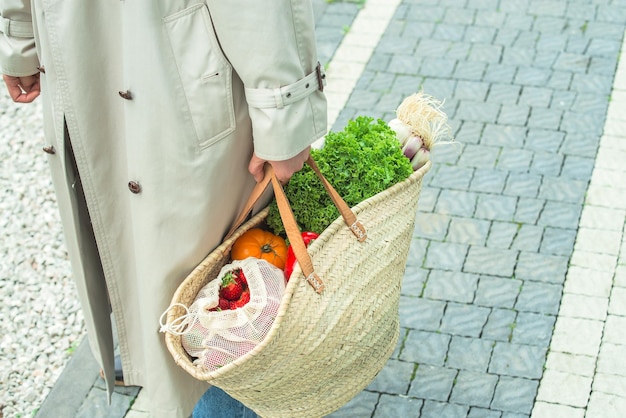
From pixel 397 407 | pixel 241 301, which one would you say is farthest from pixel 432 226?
pixel 241 301

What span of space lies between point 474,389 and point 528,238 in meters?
1.01

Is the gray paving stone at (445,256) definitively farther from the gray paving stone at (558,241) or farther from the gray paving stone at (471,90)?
the gray paving stone at (471,90)

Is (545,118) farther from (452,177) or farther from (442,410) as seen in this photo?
(442,410)

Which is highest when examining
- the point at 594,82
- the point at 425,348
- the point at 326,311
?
the point at 326,311

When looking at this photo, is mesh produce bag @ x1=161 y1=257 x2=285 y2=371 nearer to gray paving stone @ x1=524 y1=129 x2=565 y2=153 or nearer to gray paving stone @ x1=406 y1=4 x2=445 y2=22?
gray paving stone @ x1=524 y1=129 x2=565 y2=153

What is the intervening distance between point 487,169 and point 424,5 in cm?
193

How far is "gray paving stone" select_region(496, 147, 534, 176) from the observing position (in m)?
4.73

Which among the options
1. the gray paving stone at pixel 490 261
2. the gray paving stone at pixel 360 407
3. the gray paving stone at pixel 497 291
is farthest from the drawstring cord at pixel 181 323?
the gray paving stone at pixel 490 261

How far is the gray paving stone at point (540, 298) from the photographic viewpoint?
392 cm

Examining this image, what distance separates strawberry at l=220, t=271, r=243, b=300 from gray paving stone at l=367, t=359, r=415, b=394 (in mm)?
1291

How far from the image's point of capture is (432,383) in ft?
11.9

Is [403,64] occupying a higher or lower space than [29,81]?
lower

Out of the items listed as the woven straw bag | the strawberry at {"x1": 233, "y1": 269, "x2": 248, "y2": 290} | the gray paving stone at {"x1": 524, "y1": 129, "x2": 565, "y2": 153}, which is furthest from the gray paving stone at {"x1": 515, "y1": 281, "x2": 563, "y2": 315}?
the strawberry at {"x1": 233, "y1": 269, "x2": 248, "y2": 290}

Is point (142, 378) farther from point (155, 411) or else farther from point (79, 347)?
point (79, 347)
